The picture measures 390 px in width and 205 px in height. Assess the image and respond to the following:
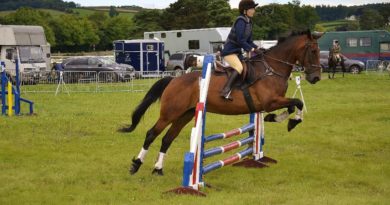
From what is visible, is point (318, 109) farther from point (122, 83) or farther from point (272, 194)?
point (122, 83)

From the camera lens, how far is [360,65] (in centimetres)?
4050

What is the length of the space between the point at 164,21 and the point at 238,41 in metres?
70.6

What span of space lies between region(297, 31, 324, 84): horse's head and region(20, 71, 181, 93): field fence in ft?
60.6

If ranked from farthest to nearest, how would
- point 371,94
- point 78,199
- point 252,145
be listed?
point 371,94 → point 252,145 → point 78,199

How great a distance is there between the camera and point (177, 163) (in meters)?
10.6

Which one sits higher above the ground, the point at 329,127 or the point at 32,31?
the point at 32,31

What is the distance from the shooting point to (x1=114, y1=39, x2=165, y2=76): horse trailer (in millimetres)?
39719

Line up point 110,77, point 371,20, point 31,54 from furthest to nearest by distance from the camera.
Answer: point 371,20 < point 31,54 < point 110,77

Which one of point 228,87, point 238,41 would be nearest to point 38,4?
point 238,41

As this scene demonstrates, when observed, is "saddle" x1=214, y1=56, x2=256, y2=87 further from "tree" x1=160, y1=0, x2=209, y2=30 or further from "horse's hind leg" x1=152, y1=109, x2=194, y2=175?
"tree" x1=160, y1=0, x2=209, y2=30

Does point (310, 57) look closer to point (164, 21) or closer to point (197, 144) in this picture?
point (197, 144)

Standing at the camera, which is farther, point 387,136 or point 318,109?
point 318,109

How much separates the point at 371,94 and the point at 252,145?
15.4 metres

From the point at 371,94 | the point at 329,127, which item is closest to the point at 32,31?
the point at 371,94
